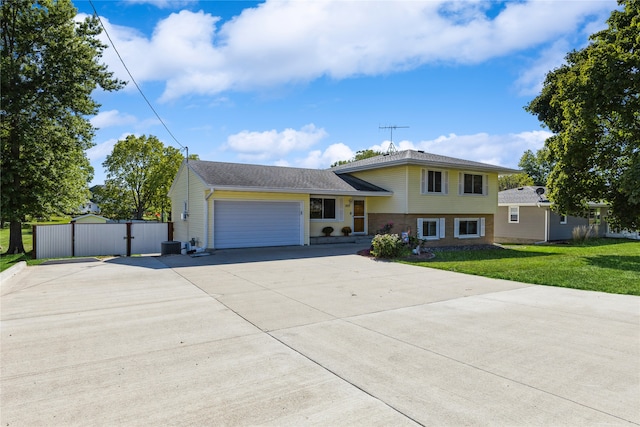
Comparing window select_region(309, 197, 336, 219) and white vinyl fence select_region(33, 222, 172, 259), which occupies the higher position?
window select_region(309, 197, 336, 219)

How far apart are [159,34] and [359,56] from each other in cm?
682

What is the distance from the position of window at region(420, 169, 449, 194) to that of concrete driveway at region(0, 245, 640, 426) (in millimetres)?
10249

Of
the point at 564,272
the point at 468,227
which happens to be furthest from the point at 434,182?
the point at 564,272

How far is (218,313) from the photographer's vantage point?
6184mm

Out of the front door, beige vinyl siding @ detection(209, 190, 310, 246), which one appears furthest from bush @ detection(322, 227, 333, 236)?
the front door

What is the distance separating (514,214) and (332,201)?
1485 cm

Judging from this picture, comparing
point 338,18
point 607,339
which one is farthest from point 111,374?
point 338,18

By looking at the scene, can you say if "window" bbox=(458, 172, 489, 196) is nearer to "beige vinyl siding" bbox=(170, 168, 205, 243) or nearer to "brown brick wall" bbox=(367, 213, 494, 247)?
"brown brick wall" bbox=(367, 213, 494, 247)

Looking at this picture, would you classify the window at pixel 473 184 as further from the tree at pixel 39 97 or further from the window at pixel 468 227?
the tree at pixel 39 97

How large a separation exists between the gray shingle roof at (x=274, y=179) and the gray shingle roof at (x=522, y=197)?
40.0 ft

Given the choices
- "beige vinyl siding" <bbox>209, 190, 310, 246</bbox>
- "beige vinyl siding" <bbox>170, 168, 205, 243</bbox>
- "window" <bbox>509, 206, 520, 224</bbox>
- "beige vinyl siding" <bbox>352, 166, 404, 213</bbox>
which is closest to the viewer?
"beige vinyl siding" <bbox>209, 190, 310, 246</bbox>

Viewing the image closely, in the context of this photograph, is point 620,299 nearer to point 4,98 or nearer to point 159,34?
point 159,34

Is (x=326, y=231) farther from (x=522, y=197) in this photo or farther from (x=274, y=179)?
(x=522, y=197)

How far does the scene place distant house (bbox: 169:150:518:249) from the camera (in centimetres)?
1579
